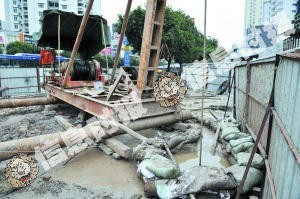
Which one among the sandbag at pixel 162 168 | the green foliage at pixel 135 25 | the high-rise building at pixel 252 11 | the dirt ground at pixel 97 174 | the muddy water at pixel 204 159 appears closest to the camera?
the sandbag at pixel 162 168

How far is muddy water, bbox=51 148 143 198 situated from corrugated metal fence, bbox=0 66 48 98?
10291mm

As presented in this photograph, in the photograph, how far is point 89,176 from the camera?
382 cm

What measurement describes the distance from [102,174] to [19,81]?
12.3 m

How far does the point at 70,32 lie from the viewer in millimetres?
8906

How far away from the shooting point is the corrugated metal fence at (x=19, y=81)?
43.4ft

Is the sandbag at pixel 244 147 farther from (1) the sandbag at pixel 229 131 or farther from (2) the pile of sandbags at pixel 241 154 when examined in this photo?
(1) the sandbag at pixel 229 131

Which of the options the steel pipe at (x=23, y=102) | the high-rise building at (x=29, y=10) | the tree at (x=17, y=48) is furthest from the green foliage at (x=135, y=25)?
the high-rise building at (x=29, y=10)

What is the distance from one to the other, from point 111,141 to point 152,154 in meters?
1.29

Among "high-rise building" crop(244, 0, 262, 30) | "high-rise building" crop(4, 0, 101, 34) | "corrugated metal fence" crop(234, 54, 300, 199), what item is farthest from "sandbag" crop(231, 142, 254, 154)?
"high-rise building" crop(4, 0, 101, 34)

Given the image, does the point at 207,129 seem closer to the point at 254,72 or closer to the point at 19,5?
the point at 254,72

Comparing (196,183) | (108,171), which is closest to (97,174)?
(108,171)

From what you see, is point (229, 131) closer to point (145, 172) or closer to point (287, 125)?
point (145, 172)

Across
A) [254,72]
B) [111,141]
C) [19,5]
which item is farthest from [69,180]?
[19,5]

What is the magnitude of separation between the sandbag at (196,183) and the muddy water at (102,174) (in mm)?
564
